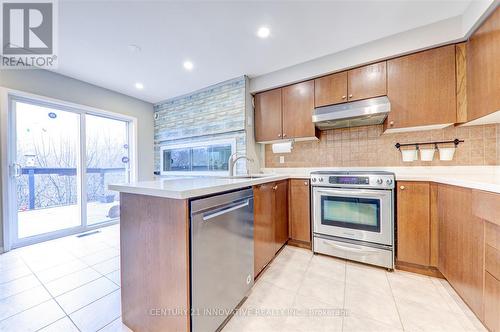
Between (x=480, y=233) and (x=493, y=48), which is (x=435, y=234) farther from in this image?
(x=493, y=48)

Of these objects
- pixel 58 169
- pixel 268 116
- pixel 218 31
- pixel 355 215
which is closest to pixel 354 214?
pixel 355 215

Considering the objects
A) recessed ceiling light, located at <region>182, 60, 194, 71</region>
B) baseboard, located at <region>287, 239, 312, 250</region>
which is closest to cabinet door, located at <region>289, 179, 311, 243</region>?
baseboard, located at <region>287, 239, 312, 250</region>

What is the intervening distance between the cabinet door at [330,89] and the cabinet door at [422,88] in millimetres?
438

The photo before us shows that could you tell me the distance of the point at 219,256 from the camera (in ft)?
3.87

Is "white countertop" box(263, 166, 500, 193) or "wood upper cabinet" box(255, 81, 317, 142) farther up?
"wood upper cabinet" box(255, 81, 317, 142)

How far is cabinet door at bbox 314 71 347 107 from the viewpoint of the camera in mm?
2287

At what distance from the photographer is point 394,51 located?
199 centimetres

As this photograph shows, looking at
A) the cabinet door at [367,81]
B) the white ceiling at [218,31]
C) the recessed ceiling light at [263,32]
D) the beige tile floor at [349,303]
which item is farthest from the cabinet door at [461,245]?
the recessed ceiling light at [263,32]

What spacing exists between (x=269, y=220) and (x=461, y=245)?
1449 millimetres

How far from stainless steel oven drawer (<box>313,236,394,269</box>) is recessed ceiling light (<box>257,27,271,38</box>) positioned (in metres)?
2.28

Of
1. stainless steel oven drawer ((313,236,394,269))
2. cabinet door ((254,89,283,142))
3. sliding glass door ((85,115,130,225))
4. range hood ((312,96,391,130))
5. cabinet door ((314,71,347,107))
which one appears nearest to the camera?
stainless steel oven drawer ((313,236,394,269))

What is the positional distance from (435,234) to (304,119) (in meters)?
1.76

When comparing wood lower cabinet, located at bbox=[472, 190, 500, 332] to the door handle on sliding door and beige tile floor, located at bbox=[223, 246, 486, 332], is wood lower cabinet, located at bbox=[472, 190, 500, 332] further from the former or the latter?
the door handle on sliding door

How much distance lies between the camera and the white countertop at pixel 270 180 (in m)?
1.02
